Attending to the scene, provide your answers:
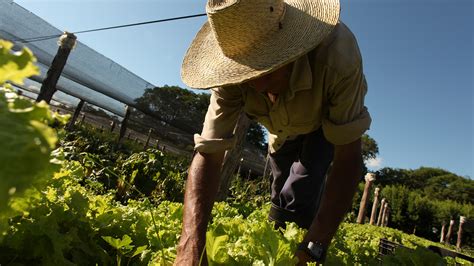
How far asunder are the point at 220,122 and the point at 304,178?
0.95 metres

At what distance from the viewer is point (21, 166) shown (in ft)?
1.37

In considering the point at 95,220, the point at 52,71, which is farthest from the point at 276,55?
the point at 52,71

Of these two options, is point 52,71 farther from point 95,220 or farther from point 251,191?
point 95,220

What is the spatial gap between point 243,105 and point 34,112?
6.80ft

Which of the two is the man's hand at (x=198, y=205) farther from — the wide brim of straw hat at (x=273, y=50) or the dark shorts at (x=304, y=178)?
the dark shorts at (x=304, y=178)

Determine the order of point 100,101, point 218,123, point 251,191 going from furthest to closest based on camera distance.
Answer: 1. point 100,101
2. point 251,191
3. point 218,123

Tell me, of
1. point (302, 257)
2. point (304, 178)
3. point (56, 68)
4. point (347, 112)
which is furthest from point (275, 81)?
point (56, 68)

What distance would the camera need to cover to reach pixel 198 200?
6.49 ft

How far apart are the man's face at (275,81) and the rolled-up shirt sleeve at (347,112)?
25 cm

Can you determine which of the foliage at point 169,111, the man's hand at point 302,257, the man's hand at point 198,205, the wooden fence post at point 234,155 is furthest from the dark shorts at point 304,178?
the foliage at point 169,111

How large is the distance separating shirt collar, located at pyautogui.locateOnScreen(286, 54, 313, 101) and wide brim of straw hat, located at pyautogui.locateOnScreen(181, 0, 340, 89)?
0.18 m

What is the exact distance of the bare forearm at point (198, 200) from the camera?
5.62 ft

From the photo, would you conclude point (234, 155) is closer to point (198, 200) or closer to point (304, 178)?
point (304, 178)

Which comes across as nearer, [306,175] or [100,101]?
[306,175]
